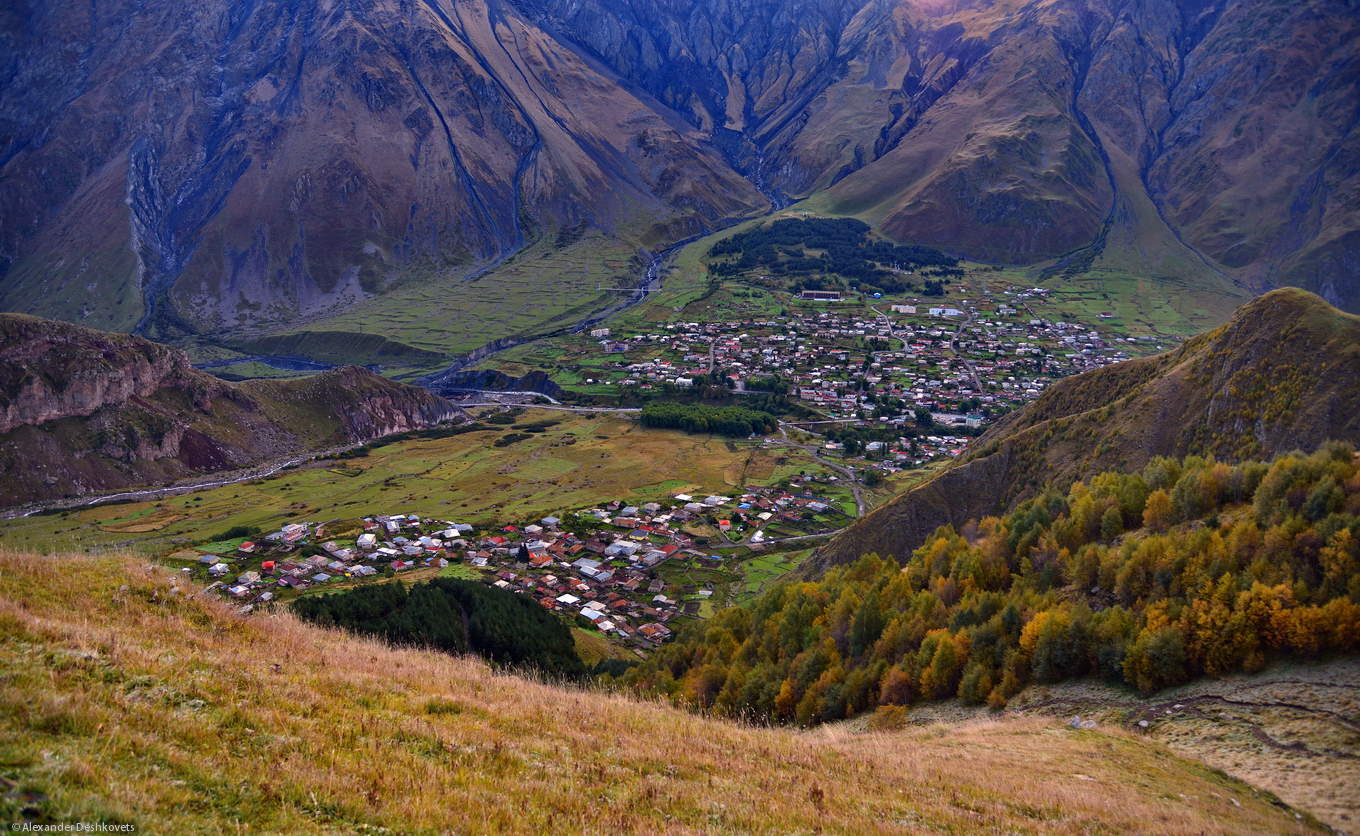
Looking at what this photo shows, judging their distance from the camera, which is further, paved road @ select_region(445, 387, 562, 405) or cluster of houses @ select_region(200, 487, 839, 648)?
paved road @ select_region(445, 387, 562, 405)

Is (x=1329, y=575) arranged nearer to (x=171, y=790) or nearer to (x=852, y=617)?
(x=852, y=617)

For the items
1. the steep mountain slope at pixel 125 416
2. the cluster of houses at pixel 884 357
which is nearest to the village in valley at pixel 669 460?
the cluster of houses at pixel 884 357

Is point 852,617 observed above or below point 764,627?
above

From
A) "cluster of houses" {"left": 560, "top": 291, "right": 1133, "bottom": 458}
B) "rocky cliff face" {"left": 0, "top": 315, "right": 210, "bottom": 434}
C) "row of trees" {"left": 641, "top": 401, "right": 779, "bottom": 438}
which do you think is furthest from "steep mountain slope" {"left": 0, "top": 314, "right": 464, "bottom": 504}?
"cluster of houses" {"left": 560, "top": 291, "right": 1133, "bottom": 458}

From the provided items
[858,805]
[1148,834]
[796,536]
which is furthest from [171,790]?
[796,536]

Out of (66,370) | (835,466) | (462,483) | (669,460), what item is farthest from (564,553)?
(66,370)

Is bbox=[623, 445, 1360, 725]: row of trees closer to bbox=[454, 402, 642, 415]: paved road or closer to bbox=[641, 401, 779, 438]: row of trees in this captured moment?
bbox=[641, 401, 779, 438]: row of trees

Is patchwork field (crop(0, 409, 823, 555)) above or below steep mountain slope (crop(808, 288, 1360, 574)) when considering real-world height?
below
